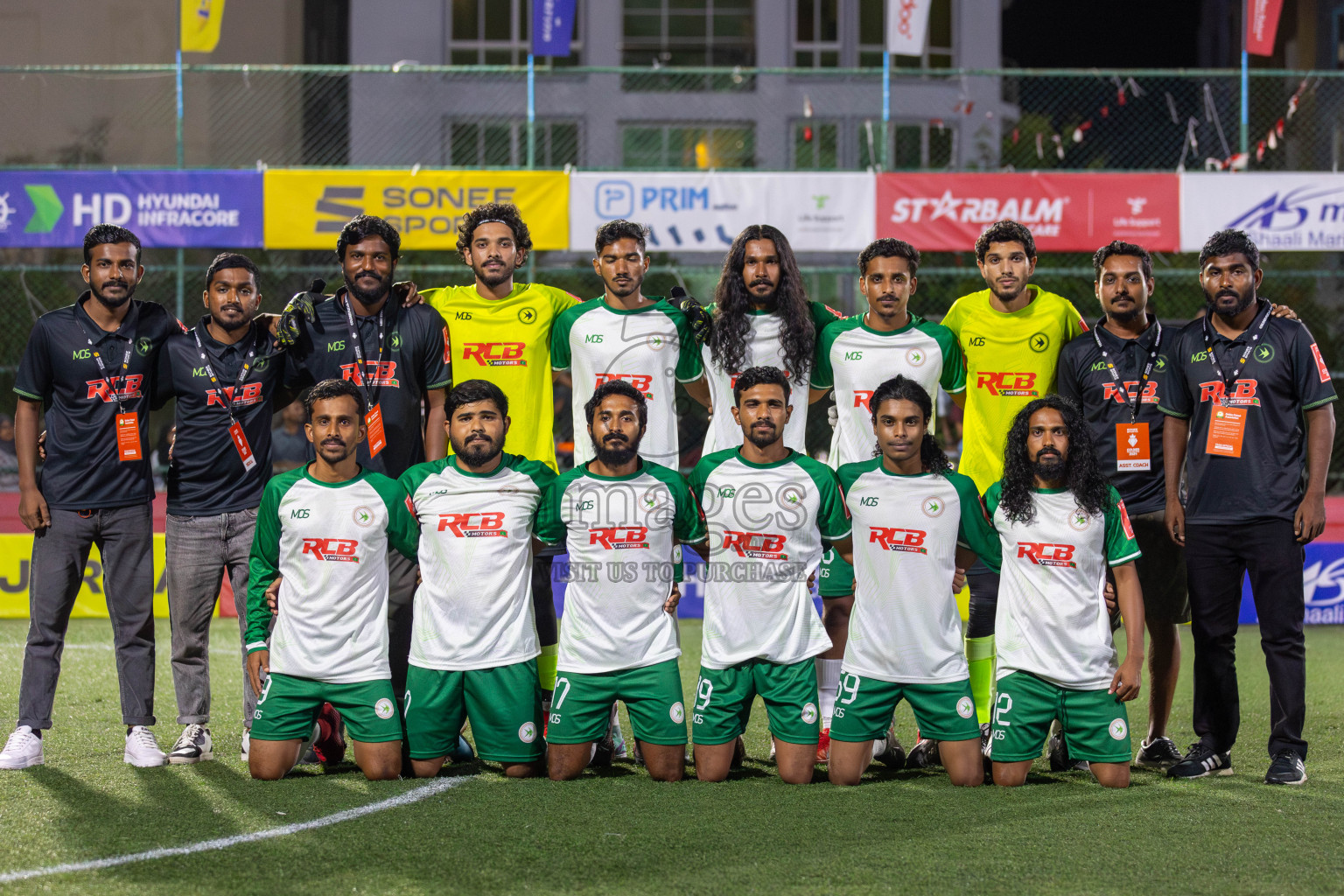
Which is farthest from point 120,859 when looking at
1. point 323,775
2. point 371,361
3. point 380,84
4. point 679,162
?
point 380,84

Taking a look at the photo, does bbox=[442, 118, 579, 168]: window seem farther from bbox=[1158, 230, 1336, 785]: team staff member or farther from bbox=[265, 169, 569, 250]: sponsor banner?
bbox=[1158, 230, 1336, 785]: team staff member

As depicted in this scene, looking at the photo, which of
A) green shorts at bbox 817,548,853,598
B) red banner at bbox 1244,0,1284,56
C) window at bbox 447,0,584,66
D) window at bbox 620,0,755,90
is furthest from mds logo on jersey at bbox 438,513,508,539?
window at bbox 620,0,755,90

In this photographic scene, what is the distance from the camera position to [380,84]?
72.1ft

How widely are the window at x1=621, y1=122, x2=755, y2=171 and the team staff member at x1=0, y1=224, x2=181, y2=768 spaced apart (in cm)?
1595

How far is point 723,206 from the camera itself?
1145 centimetres

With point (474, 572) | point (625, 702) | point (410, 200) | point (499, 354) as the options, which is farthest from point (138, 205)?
point (625, 702)

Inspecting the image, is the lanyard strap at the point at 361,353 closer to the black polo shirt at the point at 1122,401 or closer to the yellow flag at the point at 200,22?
the black polo shirt at the point at 1122,401

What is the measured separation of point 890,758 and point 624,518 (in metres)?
1.52

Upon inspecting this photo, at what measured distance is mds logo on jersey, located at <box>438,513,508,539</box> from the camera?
4973 mm

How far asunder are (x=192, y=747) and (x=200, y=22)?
30.7 ft

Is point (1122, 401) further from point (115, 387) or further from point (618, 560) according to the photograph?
point (115, 387)

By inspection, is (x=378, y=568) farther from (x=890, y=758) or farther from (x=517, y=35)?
(x=517, y=35)

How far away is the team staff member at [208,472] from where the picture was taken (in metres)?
5.41

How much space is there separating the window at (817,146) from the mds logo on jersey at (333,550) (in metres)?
15.0
